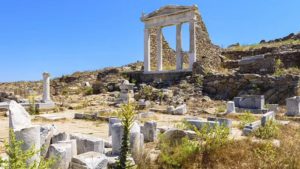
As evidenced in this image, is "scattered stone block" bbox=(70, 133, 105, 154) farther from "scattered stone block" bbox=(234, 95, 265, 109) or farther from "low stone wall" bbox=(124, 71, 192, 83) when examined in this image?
"low stone wall" bbox=(124, 71, 192, 83)

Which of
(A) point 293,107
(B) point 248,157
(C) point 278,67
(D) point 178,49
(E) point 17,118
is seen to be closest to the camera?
(E) point 17,118

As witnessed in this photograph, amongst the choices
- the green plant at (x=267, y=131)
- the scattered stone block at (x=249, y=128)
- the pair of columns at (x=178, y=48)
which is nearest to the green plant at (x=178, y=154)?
the green plant at (x=267, y=131)

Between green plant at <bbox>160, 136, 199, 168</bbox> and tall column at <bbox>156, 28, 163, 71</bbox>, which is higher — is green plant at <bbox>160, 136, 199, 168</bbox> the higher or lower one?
the lower one

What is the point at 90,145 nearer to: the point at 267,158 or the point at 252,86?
the point at 267,158

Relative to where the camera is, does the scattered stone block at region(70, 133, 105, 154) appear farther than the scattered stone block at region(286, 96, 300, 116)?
No

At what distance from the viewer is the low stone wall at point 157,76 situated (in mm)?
21797

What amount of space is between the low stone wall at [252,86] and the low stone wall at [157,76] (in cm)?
250

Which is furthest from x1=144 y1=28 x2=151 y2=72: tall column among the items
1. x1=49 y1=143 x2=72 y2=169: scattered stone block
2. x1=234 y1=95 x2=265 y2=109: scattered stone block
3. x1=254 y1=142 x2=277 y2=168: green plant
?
x1=49 y1=143 x2=72 y2=169: scattered stone block

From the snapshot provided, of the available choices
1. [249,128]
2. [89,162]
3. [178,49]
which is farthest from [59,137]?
[178,49]

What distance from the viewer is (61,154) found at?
5.00 meters

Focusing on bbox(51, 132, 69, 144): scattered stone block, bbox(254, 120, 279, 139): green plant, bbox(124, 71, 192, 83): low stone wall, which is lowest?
bbox(254, 120, 279, 139): green plant

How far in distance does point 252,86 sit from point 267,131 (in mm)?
10160

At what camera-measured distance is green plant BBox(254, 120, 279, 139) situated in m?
7.34

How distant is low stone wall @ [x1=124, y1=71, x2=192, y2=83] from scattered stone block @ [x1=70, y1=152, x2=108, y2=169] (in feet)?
54.2
